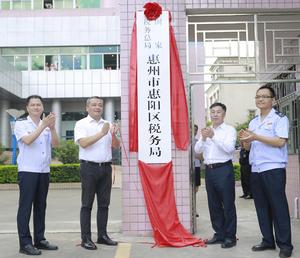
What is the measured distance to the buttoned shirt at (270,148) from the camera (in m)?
4.39

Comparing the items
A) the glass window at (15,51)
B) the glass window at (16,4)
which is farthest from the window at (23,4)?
the glass window at (15,51)

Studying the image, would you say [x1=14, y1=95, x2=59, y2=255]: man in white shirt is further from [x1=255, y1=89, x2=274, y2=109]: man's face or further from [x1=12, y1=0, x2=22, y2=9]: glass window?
[x1=12, y1=0, x2=22, y2=9]: glass window

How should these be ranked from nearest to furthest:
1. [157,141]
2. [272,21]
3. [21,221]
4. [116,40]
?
[21,221]
[157,141]
[272,21]
[116,40]

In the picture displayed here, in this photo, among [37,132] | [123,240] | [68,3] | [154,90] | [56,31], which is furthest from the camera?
[68,3]

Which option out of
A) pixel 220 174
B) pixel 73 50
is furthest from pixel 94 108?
pixel 73 50

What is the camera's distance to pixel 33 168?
15.0 feet

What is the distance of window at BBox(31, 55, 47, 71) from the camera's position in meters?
Result: 28.8

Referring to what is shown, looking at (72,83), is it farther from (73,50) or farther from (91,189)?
(91,189)

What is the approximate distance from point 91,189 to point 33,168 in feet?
2.09

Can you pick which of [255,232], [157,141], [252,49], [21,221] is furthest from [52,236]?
[252,49]

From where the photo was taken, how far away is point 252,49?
5.77 m

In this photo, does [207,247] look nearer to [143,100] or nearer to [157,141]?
[157,141]

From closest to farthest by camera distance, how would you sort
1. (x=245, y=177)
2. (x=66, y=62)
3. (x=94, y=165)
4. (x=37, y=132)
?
(x=37, y=132) < (x=94, y=165) < (x=245, y=177) < (x=66, y=62)

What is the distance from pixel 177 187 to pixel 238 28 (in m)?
2.47
